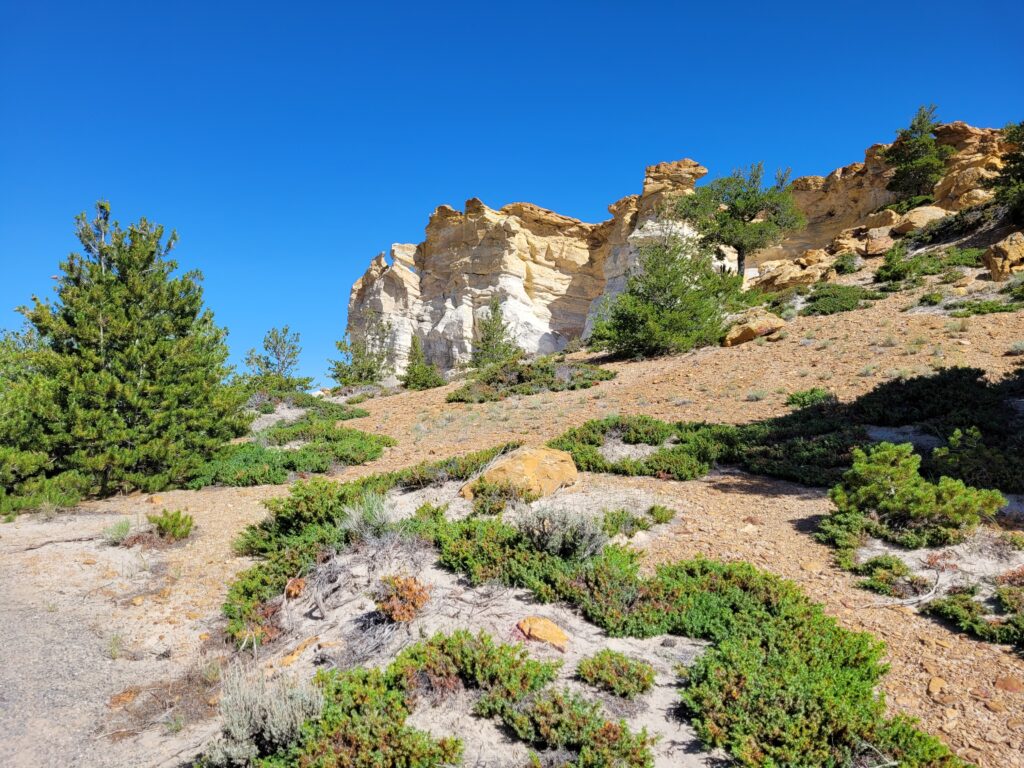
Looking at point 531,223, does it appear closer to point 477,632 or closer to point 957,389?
point 957,389

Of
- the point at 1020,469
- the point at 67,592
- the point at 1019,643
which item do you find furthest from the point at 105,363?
the point at 1020,469

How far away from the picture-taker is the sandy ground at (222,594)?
3.45 metres

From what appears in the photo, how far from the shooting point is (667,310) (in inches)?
802

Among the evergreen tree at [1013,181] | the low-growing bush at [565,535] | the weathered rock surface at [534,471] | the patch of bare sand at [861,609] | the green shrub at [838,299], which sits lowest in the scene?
the patch of bare sand at [861,609]

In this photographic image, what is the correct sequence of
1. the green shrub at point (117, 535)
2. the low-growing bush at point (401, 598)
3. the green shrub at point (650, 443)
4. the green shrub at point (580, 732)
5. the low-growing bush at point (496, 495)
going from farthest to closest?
the green shrub at point (650, 443), the green shrub at point (117, 535), the low-growing bush at point (496, 495), the low-growing bush at point (401, 598), the green shrub at point (580, 732)

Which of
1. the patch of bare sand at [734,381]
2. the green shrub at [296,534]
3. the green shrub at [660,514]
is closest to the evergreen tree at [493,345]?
the patch of bare sand at [734,381]

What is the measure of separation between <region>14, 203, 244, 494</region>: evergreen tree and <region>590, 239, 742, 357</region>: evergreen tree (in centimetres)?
1403

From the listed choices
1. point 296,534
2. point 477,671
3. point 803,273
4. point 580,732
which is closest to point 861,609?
point 580,732

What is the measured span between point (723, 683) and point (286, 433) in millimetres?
12932

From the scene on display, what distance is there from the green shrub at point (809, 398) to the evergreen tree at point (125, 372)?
1257 centimetres

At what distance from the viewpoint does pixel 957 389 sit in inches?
392

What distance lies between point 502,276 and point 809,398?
127 ft

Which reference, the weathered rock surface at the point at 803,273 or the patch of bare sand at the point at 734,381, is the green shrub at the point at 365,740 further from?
the weathered rock surface at the point at 803,273

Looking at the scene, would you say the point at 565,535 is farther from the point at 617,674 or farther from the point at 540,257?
the point at 540,257
